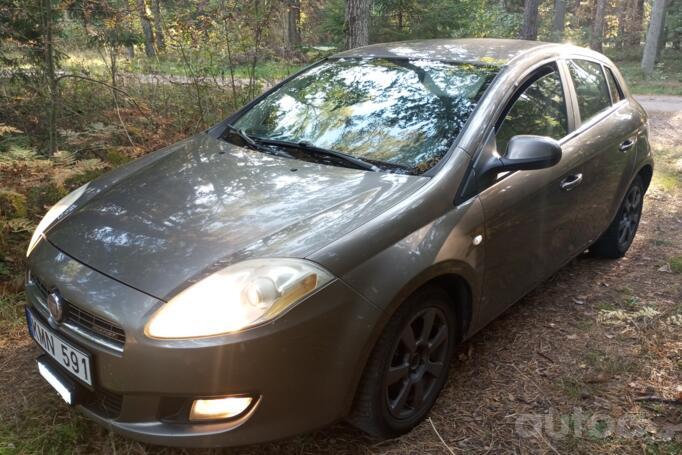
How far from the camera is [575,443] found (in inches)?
94.0

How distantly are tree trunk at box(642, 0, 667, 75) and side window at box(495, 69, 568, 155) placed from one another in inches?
759

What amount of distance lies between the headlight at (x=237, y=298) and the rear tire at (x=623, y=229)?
3037mm

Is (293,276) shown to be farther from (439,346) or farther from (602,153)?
(602,153)

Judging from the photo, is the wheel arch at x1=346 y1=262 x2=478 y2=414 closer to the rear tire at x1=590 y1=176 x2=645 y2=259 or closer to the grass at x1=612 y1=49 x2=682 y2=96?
the rear tire at x1=590 y1=176 x2=645 y2=259

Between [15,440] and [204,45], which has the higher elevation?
[204,45]

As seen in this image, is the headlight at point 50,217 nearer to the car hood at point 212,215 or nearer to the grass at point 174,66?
the car hood at point 212,215

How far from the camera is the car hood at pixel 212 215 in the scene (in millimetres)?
1983

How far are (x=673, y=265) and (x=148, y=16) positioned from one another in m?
5.31

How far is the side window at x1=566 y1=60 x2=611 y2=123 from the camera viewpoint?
3.48 metres

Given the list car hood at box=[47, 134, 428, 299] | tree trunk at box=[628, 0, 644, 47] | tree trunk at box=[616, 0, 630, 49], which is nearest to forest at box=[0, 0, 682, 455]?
car hood at box=[47, 134, 428, 299]

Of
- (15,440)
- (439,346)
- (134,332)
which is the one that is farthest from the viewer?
(439,346)

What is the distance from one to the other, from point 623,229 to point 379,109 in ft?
8.17

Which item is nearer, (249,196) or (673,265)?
(249,196)

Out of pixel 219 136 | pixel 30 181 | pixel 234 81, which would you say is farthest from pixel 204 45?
pixel 219 136
